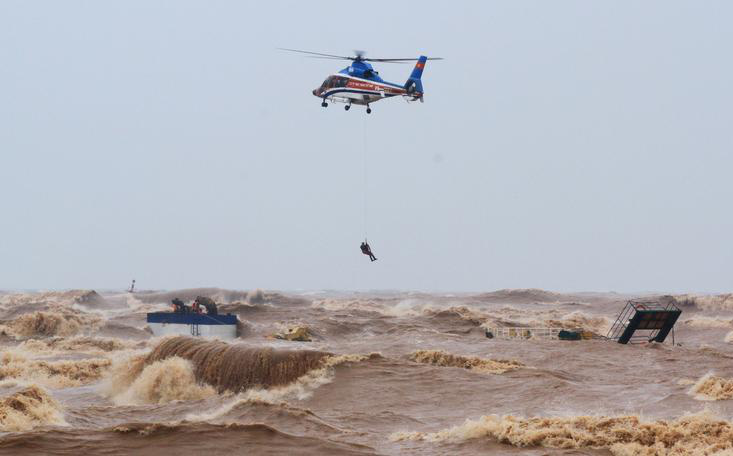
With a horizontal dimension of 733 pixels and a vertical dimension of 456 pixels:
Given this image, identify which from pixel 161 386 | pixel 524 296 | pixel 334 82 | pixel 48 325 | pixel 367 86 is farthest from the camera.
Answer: pixel 524 296

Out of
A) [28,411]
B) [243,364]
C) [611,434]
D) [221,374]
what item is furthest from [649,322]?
[28,411]

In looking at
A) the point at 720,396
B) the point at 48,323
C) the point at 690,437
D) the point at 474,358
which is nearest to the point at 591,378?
the point at 474,358

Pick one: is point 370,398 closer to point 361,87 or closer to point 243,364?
point 243,364

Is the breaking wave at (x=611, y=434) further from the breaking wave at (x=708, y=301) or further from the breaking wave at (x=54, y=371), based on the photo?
the breaking wave at (x=708, y=301)

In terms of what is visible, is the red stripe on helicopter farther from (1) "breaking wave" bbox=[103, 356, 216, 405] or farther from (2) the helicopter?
(1) "breaking wave" bbox=[103, 356, 216, 405]

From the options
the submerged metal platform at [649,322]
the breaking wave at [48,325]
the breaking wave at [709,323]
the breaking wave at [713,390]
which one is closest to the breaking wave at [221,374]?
the breaking wave at [713,390]

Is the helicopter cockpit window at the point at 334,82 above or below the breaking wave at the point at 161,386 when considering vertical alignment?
above

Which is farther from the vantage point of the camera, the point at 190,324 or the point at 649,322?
the point at 190,324

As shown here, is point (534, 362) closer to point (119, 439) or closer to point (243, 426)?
point (243, 426)
